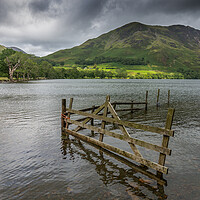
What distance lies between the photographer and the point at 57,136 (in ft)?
50.1

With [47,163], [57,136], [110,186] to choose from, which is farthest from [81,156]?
[57,136]

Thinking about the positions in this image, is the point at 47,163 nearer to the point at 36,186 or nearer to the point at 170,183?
the point at 36,186

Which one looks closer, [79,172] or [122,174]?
[122,174]

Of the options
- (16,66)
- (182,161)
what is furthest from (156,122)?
(16,66)

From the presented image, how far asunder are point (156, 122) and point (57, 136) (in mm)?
12780

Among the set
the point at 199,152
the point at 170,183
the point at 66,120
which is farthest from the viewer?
the point at 66,120

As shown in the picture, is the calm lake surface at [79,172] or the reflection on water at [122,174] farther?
the reflection on water at [122,174]

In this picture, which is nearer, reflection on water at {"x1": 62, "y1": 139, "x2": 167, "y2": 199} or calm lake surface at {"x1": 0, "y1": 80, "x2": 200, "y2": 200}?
calm lake surface at {"x1": 0, "y1": 80, "x2": 200, "y2": 200}

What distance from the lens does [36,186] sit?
26.2ft

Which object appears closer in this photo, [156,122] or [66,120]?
[66,120]

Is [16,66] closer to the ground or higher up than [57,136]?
higher up

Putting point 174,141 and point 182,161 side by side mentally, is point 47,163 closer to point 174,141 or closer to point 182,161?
point 182,161

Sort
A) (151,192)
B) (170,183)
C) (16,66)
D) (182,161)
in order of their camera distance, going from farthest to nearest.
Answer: (16,66), (182,161), (170,183), (151,192)

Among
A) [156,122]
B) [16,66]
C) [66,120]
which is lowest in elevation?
[156,122]
